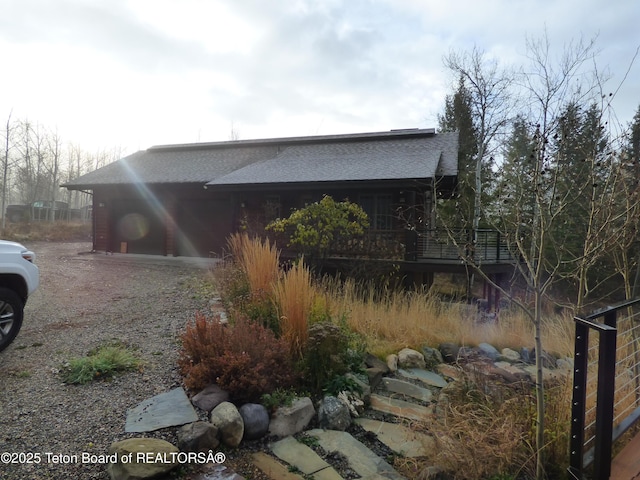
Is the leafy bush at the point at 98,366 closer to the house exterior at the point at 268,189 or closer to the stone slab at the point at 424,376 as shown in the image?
the stone slab at the point at 424,376

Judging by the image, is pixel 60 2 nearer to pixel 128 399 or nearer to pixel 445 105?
pixel 128 399

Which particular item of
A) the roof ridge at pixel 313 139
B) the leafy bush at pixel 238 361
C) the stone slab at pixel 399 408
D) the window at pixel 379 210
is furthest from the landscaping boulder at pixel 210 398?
the roof ridge at pixel 313 139

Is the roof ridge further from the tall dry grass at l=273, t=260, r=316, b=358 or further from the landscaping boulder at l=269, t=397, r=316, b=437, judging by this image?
the landscaping boulder at l=269, t=397, r=316, b=437

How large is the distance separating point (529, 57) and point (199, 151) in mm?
13899

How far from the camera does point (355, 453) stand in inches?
105

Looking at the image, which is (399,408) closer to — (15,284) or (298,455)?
(298,455)

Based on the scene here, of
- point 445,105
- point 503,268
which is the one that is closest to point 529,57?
point 445,105

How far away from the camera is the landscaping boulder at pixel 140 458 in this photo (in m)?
2.07

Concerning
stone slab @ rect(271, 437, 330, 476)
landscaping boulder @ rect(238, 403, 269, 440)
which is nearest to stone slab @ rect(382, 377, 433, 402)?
stone slab @ rect(271, 437, 330, 476)

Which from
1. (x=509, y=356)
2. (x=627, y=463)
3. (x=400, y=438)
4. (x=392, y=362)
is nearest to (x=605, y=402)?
(x=627, y=463)

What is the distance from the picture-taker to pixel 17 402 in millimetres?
2828

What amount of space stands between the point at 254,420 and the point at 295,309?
1.23m

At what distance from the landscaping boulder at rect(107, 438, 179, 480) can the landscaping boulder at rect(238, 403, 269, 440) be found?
0.55m

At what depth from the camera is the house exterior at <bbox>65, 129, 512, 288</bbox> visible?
10102mm
